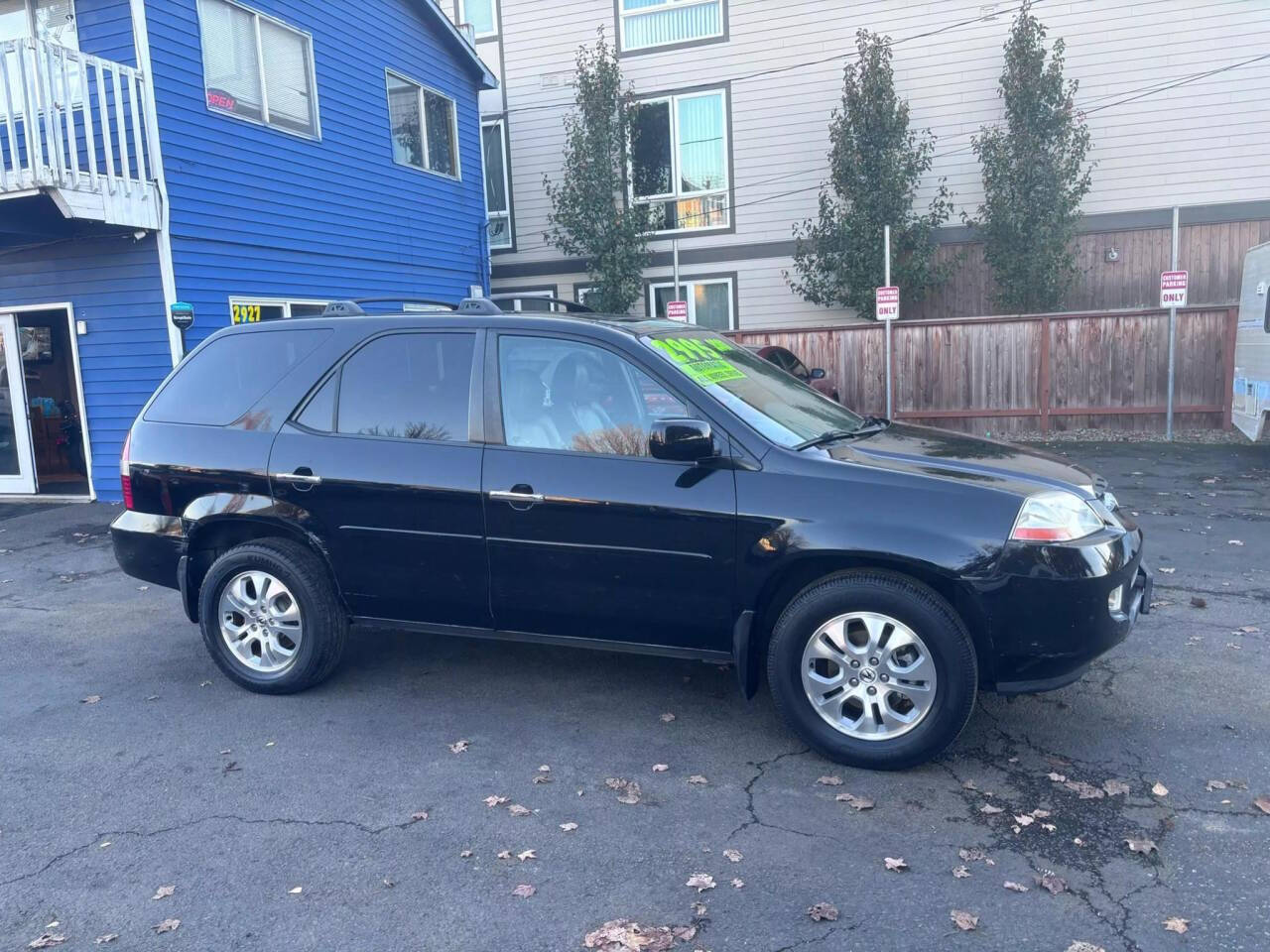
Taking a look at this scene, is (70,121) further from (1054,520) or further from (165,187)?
(1054,520)

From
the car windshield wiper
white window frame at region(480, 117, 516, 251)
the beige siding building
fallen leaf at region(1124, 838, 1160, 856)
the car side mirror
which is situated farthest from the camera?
white window frame at region(480, 117, 516, 251)

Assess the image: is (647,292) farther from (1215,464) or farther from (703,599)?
(703,599)

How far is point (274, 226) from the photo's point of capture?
12133 millimetres

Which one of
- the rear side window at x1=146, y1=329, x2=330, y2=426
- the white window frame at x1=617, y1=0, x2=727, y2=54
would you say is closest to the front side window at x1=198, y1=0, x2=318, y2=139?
the white window frame at x1=617, y1=0, x2=727, y2=54

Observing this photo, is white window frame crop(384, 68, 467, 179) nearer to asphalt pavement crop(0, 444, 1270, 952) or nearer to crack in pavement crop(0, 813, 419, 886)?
asphalt pavement crop(0, 444, 1270, 952)

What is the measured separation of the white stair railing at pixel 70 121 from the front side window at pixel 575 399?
22.4 feet

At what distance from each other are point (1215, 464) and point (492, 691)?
9.72 m

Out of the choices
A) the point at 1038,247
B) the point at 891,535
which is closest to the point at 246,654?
the point at 891,535

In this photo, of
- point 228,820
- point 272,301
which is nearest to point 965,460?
point 228,820

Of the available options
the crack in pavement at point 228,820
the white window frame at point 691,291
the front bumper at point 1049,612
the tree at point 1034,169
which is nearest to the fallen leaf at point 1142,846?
the front bumper at point 1049,612

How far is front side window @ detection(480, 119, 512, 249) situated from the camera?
18.4 m

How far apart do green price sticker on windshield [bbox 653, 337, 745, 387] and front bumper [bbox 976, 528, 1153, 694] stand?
58.4 inches

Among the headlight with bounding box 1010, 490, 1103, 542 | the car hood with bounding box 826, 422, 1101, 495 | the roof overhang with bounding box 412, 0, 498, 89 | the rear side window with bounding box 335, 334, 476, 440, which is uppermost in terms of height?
the roof overhang with bounding box 412, 0, 498, 89

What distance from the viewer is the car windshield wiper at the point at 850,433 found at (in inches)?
167
